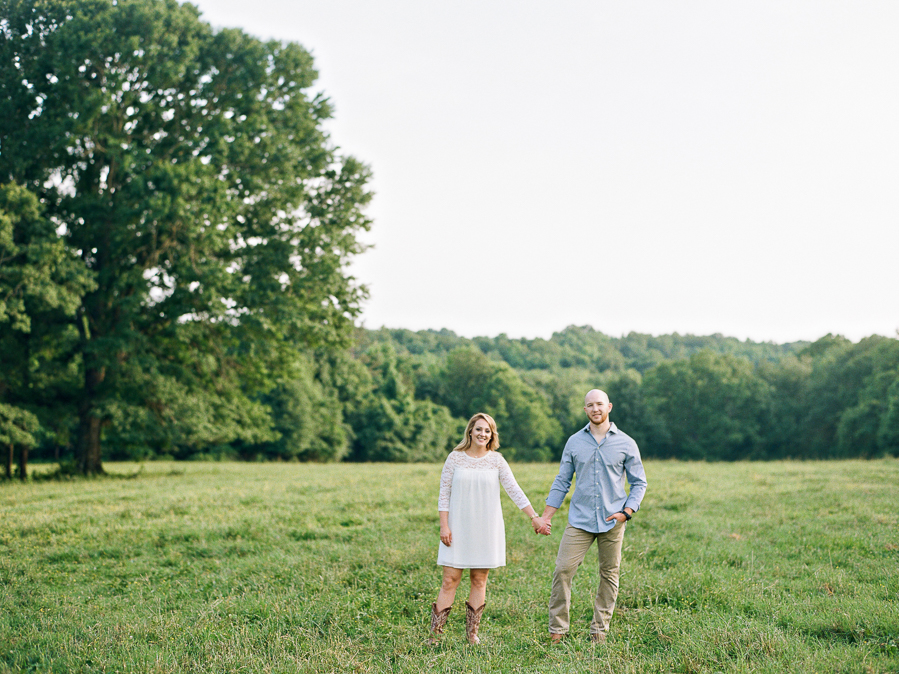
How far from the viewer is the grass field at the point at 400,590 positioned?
585cm

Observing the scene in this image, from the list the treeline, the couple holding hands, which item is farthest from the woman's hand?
the treeline

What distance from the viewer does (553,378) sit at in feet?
312

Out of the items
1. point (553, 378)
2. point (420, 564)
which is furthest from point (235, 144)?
point (553, 378)

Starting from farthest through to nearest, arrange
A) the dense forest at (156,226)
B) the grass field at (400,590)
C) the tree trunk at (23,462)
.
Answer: the tree trunk at (23,462), the dense forest at (156,226), the grass field at (400,590)

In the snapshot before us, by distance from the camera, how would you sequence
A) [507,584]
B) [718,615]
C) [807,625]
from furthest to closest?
[507,584]
[718,615]
[807,625]

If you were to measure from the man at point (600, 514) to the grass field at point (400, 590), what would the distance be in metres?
0.27

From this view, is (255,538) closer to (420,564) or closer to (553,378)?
(420,564)

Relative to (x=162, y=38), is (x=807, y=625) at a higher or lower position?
lower

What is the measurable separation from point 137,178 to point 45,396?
28.0 ft

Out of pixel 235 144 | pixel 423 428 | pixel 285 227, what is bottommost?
pixel 423 428

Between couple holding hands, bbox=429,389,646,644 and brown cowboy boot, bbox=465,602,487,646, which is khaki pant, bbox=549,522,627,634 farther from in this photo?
brown cowboy boot, bbox=465,602,487,646

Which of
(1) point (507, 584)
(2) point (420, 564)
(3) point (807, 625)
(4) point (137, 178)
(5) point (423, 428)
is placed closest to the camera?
(3) point (807, 625)

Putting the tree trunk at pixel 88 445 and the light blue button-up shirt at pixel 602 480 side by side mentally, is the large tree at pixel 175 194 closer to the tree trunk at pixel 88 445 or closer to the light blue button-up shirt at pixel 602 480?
the tree trunk at pixel 88 445

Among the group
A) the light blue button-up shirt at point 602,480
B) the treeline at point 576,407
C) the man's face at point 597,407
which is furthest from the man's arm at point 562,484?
the treeline at point 576,407
